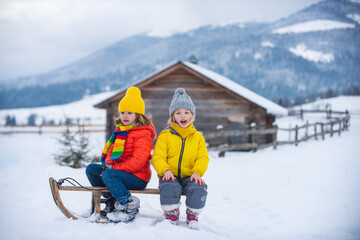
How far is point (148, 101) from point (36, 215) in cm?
878

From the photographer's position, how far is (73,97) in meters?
110

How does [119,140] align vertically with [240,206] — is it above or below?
above

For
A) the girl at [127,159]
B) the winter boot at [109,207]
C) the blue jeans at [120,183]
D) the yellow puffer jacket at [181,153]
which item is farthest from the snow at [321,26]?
the winter boot at [109,207]

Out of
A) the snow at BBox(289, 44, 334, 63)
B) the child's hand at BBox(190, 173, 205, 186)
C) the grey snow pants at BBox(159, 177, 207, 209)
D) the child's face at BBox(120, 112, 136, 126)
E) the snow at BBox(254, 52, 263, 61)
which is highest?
the snow at BBox(254, 52, 263, 61)

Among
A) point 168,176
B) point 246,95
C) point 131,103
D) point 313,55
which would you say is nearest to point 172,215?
point 168,176

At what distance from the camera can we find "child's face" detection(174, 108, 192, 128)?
3082 millimetres

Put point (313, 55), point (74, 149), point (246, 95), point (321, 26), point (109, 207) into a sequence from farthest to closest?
point (313, 55) → point (321, 26) → point (246, 95) → point (74, 149) → point (109, 207)

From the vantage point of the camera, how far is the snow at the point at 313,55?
50.6 meters

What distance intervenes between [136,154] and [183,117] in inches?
28.2

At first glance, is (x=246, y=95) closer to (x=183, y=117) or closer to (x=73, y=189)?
(x=183, y=117)

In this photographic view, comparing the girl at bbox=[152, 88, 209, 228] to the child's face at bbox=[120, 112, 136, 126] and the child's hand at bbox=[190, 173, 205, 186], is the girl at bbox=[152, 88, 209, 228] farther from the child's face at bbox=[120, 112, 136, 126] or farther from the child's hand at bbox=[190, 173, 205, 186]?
the child's face at bbox=[120, 112, 136, 126]

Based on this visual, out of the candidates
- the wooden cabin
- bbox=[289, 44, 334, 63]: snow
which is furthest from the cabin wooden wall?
bbox=[289, 44, 334, 63]: snow

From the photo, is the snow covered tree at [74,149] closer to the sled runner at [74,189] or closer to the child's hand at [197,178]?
the sled runner at [74,189]

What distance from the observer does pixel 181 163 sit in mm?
2994
